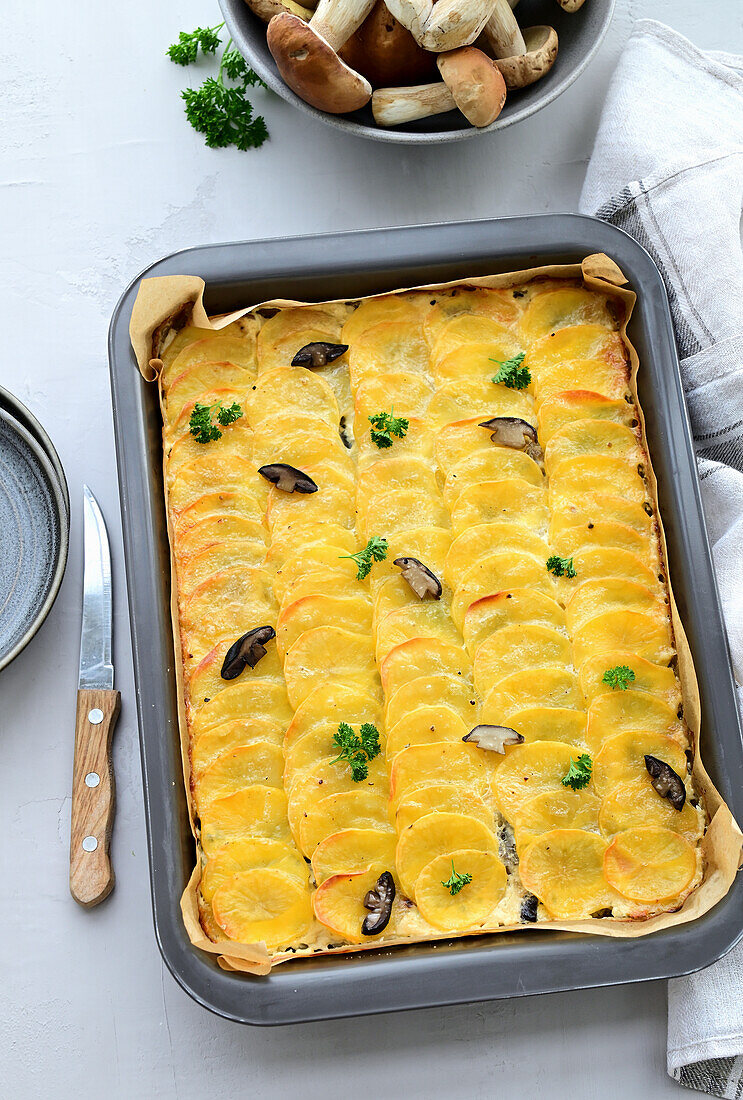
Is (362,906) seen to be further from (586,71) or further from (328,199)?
(586,71)

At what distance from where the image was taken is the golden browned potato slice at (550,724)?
253 centimetres

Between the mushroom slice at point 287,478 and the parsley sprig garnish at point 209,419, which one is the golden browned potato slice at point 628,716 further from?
the parsley sprig garnish at point 209,419

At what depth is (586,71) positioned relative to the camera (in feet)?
10.5

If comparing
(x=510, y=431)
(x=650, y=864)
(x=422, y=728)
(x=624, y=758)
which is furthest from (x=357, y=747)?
(x=510, y=431)

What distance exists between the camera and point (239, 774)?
2.53 metres

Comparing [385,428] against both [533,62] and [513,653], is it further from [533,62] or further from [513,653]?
[533,62]

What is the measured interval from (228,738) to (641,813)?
1.02 m

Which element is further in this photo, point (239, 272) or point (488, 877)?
point (239, 272)

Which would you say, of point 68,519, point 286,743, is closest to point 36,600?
point 68,519

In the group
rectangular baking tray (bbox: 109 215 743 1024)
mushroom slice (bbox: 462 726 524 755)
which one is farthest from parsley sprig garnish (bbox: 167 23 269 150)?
mushroom slice (bbox: 462 726 524 755)

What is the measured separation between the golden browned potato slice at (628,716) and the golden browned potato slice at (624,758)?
0.8 inches

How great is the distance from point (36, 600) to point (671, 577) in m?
1.71

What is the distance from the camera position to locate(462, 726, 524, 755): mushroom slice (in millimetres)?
2494

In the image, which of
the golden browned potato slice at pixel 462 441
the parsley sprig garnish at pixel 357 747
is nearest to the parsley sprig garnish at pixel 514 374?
the golden browned potato slice at pixel 462 441
